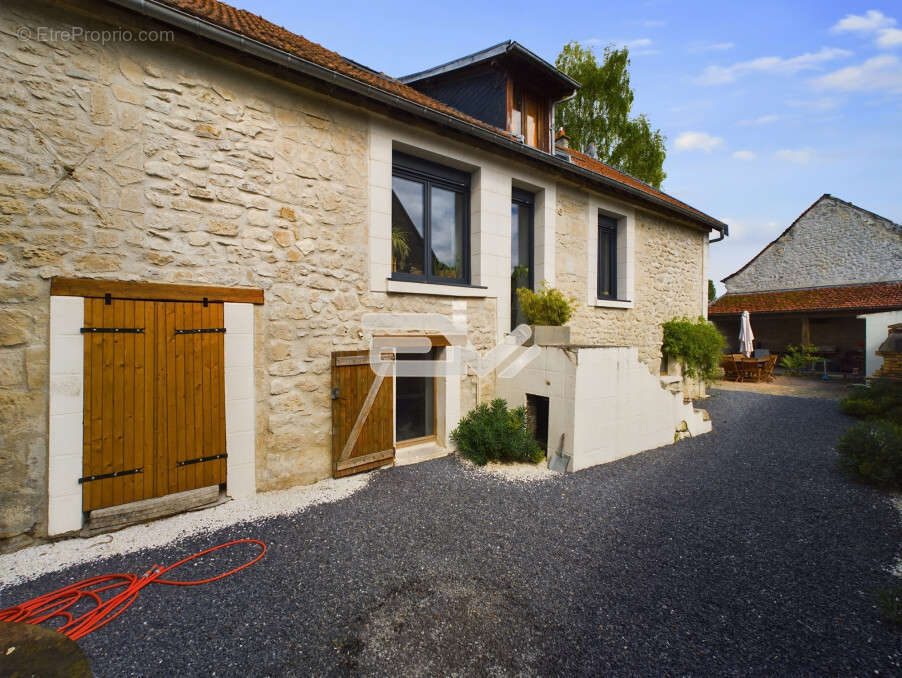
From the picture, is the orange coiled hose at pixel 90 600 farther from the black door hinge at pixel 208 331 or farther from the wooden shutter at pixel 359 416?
the black door hinge at pixel 208 331

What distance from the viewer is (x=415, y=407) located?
528 cm

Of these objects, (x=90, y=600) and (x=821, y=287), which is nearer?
(x=90, y=600)

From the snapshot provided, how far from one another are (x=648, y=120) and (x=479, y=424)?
51.3 feet

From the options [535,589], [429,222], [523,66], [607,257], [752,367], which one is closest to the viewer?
[535,589]

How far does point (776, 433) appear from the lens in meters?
6.35

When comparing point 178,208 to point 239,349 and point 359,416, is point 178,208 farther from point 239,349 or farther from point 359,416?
point 359,416

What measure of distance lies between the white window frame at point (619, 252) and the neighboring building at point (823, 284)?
420 inches

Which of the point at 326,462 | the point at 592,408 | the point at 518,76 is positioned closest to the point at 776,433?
the point at 592,408

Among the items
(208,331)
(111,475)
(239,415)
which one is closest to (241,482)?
(239,415)

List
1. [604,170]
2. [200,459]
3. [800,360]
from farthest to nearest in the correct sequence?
[800,360]
[604,170]
[200,459]

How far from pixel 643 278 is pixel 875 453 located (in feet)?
15.4

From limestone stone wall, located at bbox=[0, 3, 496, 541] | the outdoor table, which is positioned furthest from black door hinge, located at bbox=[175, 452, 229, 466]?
the outdoor table
